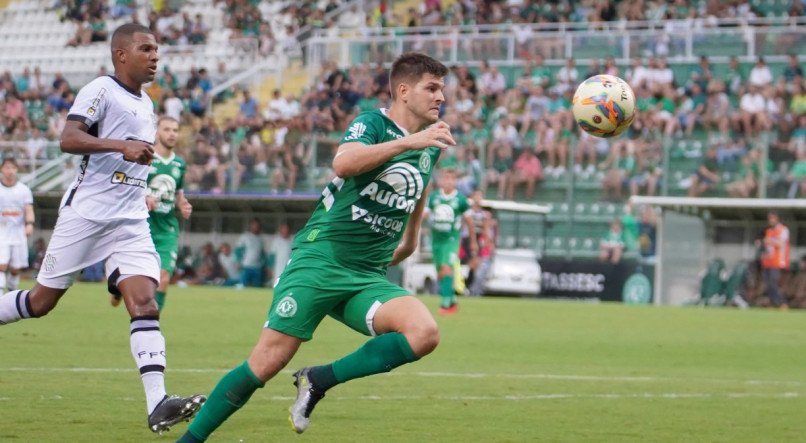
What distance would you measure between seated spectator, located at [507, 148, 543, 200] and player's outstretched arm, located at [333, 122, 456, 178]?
25706 mm

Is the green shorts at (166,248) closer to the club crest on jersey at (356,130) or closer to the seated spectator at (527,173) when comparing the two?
the club crest on jersey at (356,130)

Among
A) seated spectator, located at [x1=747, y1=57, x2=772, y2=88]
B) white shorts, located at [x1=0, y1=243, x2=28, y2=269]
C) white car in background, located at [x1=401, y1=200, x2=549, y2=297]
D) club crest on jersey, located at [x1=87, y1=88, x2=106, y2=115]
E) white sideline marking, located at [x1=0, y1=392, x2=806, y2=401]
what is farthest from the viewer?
white car in background, located at [x1=401, y1=200, x2=549, y2=297]

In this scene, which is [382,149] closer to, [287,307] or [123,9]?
[287,307]

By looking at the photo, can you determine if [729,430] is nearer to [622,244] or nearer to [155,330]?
[155,330]

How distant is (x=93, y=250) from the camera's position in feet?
31.0

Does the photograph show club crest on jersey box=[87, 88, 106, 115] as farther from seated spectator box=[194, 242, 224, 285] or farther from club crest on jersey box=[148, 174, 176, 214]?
seated spectator box=[194, 242, 224, 285]

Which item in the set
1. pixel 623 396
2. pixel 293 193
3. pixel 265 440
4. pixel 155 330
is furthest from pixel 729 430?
pixel 293 193

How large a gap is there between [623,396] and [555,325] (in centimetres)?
972

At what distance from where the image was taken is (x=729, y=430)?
977 centimetres

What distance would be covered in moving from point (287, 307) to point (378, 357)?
598 mm

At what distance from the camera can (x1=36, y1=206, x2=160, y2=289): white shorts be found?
9.36m

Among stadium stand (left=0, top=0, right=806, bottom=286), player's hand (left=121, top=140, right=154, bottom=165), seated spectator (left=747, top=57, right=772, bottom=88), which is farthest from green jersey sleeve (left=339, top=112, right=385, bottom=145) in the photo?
seated spectator (left=747, top=57, right=772, bottom=88)

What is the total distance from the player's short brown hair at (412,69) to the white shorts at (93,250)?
236 cm

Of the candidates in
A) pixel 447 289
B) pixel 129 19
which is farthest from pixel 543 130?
pixel 129 19
